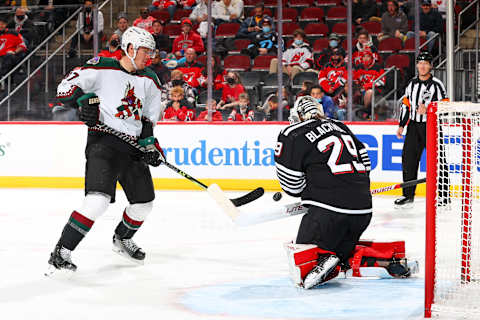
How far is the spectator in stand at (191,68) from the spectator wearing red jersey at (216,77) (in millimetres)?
43

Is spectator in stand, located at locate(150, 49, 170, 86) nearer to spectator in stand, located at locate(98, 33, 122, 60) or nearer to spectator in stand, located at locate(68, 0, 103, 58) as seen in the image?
spectator in stand, located at locate(98, 33, 122, 60)

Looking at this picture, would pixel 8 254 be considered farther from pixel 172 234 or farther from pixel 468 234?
pixel 468 234

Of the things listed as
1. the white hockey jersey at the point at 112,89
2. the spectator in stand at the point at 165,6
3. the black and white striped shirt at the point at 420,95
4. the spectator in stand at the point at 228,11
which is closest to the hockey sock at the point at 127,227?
the white hockey jersey at the point at 112,89

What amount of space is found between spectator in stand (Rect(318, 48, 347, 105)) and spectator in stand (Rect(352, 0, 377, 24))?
347 millimetres

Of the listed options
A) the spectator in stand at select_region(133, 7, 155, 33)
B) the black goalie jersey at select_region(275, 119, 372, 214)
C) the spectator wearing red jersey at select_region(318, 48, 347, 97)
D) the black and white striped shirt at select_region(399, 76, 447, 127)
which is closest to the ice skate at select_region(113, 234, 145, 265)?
the black goalie jersey at select_region(275, 119, 372, 214)

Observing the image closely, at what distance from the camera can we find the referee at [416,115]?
650 centimetres

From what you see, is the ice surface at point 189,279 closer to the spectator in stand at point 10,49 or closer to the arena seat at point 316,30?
the arena seat at point 316,30

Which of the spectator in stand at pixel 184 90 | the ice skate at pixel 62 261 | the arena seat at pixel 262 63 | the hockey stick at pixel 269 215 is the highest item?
the arena seat at pixel 262 63

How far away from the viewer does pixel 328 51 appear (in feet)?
26.8

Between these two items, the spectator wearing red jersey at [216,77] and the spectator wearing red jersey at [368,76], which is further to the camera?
the spectator wearing red jersey at [216,77]

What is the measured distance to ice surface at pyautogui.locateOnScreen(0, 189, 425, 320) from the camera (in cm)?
328

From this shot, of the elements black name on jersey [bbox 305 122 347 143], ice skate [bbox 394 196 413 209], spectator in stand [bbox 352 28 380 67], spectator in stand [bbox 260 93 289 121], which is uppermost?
spectator in stand [bbox 352 28 380 67]

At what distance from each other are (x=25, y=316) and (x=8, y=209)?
372 centimetres

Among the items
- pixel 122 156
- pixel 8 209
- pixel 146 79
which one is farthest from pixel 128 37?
pixel 8 209
